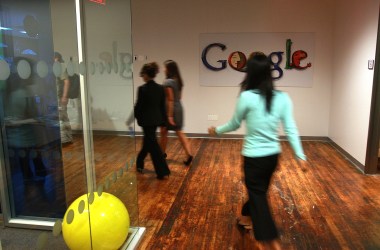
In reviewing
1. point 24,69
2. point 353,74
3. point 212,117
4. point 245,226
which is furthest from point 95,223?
point 212,117

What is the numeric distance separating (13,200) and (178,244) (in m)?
1.22

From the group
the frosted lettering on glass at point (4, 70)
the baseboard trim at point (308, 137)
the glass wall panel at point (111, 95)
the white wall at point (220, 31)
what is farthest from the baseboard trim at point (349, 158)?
the frosted lettering on glass at point (4, 70)

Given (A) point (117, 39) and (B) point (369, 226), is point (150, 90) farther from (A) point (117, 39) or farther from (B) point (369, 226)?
(B) point (369, 226)

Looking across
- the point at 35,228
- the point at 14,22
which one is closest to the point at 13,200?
the point at 35,228

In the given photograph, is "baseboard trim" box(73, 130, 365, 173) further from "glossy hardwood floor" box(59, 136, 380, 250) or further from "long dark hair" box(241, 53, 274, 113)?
"long dark hair" box(241, 53, 274, 113)

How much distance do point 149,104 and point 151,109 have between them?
6cm

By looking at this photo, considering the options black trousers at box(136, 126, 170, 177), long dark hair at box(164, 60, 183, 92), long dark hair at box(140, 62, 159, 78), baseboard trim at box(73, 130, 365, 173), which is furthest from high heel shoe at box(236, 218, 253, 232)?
long dark hair at box(164, 60, 183, 92)

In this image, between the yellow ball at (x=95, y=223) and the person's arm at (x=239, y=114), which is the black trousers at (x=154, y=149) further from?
the person's arm at (x=239, y=114)

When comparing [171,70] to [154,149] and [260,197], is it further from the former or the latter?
[260,197]

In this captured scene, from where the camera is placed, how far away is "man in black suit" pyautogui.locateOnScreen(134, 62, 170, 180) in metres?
3.66

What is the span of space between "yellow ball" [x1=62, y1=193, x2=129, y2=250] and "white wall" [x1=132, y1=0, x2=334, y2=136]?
164 inches

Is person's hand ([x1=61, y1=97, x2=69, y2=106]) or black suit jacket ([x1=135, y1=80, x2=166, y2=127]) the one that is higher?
person's hand ([x1=61, y1=97, x2=69, y2=106])

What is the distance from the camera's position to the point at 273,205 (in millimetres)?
3238

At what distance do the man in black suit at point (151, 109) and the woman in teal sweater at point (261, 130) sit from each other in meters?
1.70
